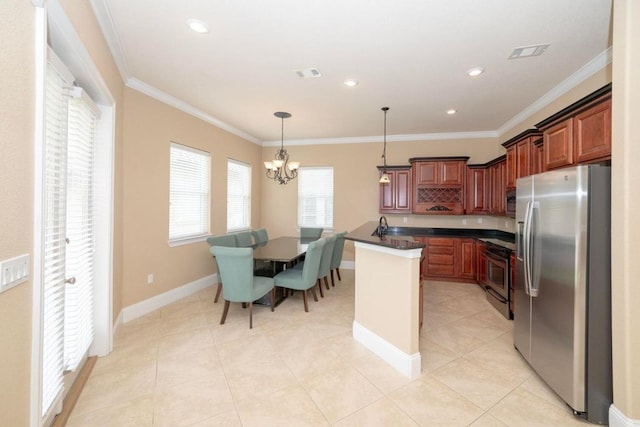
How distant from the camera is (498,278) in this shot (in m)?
3.87

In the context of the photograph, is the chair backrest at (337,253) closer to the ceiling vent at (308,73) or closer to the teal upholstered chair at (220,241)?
the teal upholstered chair at (220,241)

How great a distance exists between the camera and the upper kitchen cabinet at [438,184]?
539cm

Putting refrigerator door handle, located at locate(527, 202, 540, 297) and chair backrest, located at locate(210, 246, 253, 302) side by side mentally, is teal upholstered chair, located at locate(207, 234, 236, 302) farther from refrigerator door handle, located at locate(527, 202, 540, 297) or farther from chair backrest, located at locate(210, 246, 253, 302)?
refrigerator door handle, located at locate(527, 202, 540, 297)

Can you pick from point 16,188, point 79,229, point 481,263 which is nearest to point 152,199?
point 79,229

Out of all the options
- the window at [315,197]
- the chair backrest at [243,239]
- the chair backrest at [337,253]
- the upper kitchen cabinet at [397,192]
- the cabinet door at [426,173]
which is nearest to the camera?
the chair backrest at [243,239]

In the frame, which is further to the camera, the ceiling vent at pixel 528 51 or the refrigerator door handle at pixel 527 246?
the ceiling vent at pixel 528 51

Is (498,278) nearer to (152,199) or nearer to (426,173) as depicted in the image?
(426,173)

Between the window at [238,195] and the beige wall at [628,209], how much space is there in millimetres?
5103

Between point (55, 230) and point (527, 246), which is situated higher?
point (55, 230)

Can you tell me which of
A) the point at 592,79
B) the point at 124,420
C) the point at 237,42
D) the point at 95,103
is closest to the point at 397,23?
the point at 237,42

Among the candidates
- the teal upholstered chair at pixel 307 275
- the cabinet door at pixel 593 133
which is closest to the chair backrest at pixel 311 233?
the teal upholstered chair at pixel 307 275

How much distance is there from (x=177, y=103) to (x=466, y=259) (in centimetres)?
542

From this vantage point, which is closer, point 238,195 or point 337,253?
point 337,253

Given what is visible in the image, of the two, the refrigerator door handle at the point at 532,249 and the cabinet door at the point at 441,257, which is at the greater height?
the refrigerator door handle at the point at 532,249
